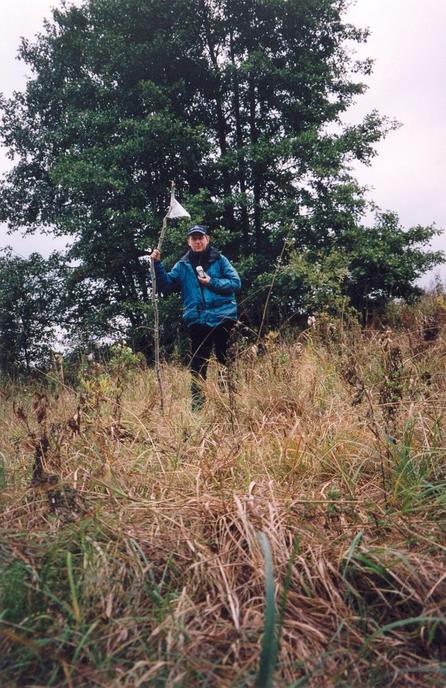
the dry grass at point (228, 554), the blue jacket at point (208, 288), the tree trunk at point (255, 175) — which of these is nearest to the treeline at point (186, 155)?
the tree trunk at point (255, 175)

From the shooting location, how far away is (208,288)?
5.27 m

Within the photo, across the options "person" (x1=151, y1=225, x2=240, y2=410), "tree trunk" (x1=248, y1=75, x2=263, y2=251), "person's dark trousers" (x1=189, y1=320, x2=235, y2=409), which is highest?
"tree trunk" (x1=248, y1=75, x2=263, y2=251)

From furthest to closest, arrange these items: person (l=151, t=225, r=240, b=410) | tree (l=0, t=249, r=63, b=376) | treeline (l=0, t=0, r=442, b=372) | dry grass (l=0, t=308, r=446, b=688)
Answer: tree (l=0, t=249, r=63, b=376) < treeline (l=0, t=0, r=442, b=372) < person (l=151, t=225, r=240, b=410) < dry grass (l=0, t=308, r=446, b=688)

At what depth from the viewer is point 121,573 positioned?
1729mm

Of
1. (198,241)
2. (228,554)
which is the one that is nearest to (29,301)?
(198,241)

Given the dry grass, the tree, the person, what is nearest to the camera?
the dry grass

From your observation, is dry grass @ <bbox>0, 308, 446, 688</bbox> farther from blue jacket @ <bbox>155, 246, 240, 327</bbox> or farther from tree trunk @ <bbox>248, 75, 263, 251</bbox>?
tree trunk @ <bbox>248, 75, 263, 251</bbox>

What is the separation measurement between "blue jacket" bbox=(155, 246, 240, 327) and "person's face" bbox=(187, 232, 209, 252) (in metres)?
0.14

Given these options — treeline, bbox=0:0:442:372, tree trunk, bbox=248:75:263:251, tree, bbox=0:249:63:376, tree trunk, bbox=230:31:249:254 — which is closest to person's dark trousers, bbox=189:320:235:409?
treeline, bbox=0:0:442:372

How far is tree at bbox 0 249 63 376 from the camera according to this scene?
1333cm

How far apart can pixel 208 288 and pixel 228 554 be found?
365 cm

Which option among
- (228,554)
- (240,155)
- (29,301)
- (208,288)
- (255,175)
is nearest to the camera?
(228,554)

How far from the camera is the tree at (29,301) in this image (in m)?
13.3

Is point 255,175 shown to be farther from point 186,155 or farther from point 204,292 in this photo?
point 204,292
